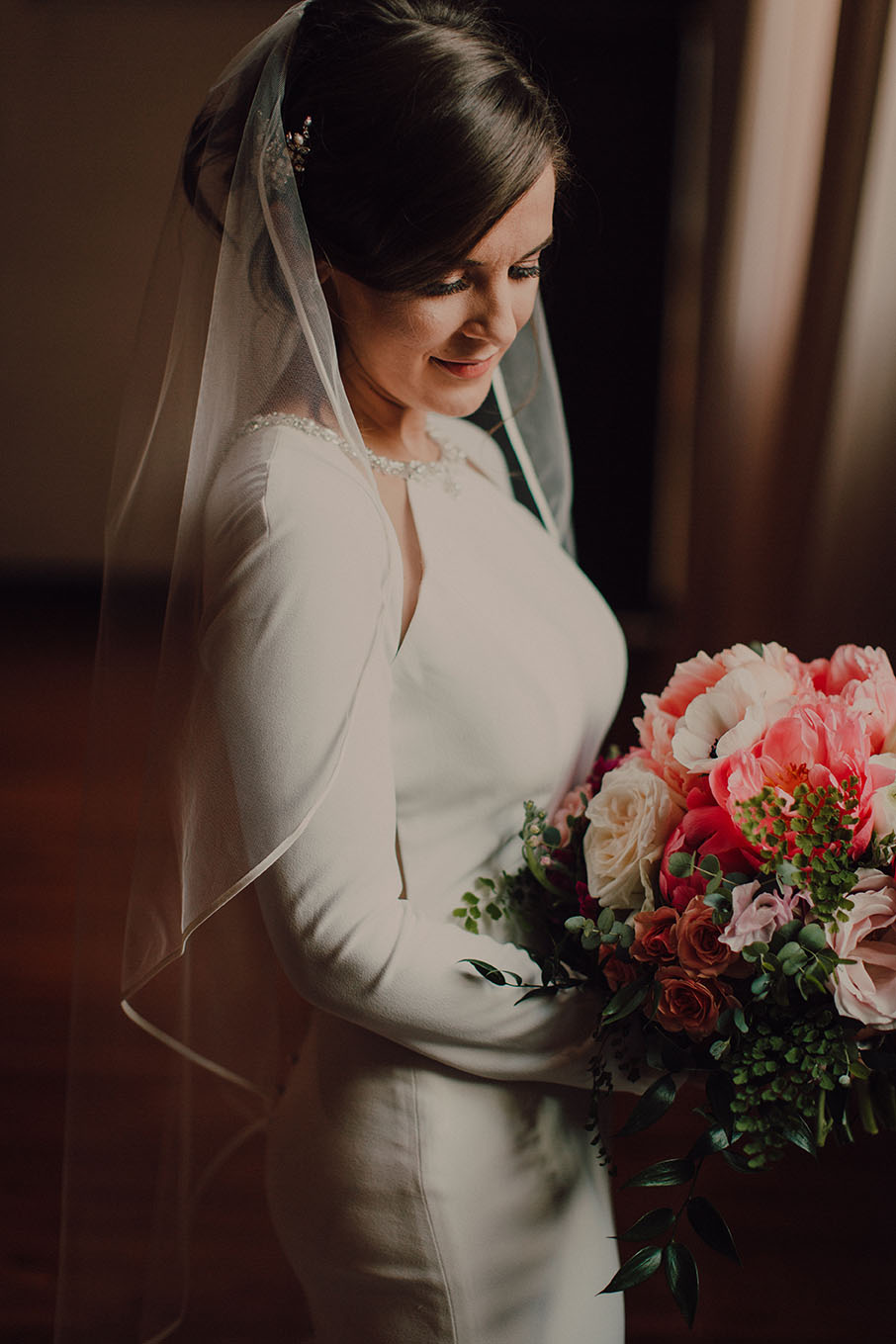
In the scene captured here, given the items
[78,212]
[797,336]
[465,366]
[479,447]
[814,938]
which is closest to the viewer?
[814,938]

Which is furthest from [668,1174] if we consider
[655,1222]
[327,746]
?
[327,746]

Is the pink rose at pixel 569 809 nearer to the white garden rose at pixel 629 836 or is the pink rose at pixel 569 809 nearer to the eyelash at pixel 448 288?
the white garden rose at pixel 629 836

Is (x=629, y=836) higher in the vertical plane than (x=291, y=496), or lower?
lower

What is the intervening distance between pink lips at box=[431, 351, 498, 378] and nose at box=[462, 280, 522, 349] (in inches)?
1.1

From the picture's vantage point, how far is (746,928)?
822 mm

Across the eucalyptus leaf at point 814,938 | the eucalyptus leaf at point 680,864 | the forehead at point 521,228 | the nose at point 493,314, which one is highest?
the forehead at point 521,228

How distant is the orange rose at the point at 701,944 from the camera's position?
83 centimetres

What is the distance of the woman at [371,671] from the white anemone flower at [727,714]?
0.53 feet

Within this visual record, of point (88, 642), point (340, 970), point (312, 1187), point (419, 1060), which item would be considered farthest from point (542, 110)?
point (88, 642)

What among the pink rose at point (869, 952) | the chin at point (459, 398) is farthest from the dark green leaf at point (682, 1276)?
the chin at point (459, 398)

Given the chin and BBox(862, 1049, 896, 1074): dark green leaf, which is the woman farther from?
BBox(862, 1049, 896, 1074): dark green leaf

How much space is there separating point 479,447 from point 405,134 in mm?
546

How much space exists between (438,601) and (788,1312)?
150 centimetres

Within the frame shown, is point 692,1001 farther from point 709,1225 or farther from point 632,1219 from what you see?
point 632,1219
